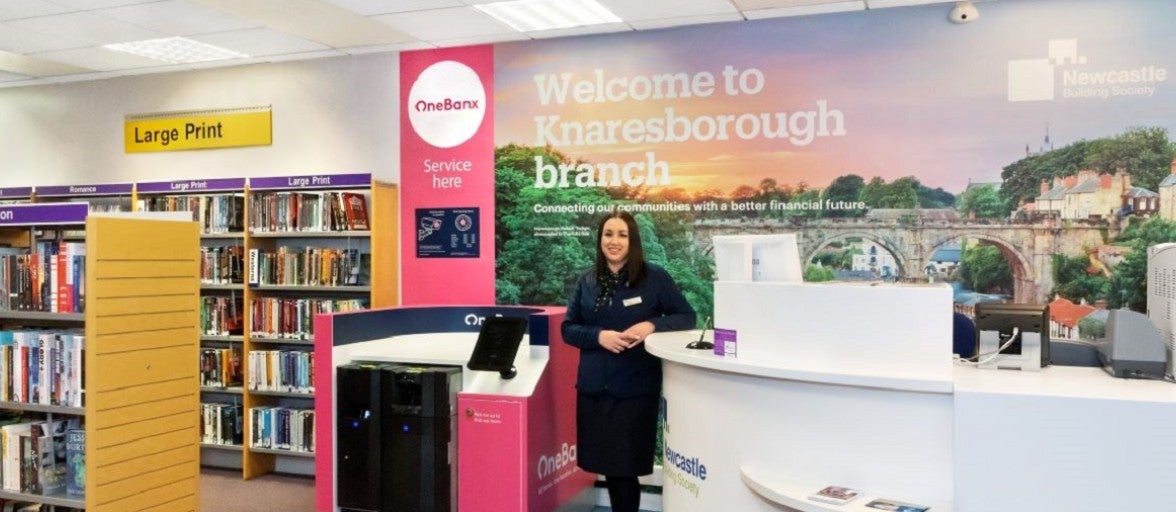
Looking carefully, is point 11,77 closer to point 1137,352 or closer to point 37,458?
point 37,458

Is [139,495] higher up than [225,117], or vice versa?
[225,117]

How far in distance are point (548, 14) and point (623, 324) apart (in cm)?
203

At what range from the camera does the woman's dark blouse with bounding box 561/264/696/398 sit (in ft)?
12.8

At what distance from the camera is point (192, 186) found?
605 cm

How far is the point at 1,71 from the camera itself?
6473mm

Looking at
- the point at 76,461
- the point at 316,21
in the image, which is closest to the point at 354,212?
the point at 316,21

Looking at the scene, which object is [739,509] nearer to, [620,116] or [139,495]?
[139,495]

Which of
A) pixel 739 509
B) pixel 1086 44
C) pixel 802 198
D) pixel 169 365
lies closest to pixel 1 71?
pixel 169 365

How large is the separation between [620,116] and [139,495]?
334 cm

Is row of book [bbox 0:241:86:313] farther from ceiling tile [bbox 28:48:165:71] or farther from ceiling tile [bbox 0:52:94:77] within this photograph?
ceiling tile [bbox 0:52:94:77]

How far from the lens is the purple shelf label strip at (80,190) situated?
6277mm

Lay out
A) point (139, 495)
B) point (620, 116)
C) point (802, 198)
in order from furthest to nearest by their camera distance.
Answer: point (620, 116) < point (802, 198) < point (139, 495)

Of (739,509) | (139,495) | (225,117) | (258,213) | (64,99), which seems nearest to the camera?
(739,509)

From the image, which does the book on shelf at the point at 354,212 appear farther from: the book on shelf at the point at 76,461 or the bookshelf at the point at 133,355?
the book on shelf at the point at 76,461
